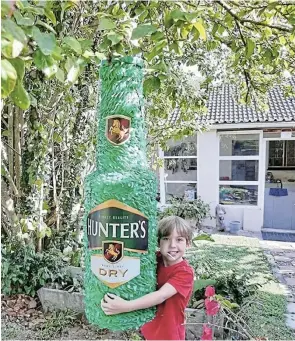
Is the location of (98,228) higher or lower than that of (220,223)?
higher

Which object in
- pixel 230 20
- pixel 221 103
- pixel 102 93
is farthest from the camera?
pixel 221 103

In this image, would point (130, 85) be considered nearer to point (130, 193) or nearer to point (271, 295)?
point (130, 193)

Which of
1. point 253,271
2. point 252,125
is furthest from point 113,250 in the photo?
point 252,125

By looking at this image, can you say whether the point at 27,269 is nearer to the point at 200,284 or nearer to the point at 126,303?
the point at 200,284

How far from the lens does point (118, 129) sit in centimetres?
68

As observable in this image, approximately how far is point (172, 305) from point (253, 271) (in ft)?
14.3

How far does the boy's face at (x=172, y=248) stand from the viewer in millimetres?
746

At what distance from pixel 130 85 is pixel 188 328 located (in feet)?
7.53

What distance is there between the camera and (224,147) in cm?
820

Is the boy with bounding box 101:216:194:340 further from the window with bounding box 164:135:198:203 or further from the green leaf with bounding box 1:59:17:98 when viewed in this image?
the window with bounding box 164:135:198:203

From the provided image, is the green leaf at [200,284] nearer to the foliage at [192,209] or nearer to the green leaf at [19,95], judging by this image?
the green leaf at [19,95]

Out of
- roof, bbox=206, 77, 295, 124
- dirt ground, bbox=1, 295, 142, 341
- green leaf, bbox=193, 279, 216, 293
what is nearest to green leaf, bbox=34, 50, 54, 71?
dirt ground, bbox=1, 295, 142, 341

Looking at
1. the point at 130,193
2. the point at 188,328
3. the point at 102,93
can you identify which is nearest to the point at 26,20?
the point at 102,93

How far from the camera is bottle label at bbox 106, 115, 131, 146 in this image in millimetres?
682
